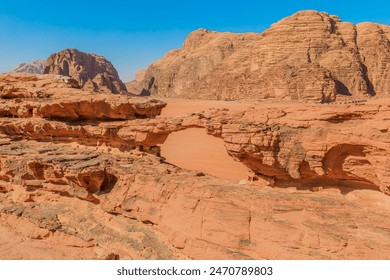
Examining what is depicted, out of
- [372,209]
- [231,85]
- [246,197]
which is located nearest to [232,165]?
[246,197]

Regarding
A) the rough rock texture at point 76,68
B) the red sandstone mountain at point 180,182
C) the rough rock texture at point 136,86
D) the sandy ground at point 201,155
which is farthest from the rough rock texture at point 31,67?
the red sandstone mountain at point 180,182

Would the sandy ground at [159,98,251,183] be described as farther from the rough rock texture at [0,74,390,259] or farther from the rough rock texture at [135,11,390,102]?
the rough rock texture at [135,11,390,102]

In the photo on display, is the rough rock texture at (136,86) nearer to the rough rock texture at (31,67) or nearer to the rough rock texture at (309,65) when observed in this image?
the rough rock texture at (309,65)

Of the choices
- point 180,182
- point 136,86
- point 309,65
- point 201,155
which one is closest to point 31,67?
point 136,86

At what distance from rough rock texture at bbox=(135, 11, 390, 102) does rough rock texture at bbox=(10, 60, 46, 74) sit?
100 metres

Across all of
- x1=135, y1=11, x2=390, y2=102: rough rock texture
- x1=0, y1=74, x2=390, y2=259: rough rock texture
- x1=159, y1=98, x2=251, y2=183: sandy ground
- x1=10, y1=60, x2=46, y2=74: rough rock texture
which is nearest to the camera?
x1=0, y1=74, x2=390, y2=259: rough rock texture

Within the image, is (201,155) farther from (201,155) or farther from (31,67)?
(31,67)

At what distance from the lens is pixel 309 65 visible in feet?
117

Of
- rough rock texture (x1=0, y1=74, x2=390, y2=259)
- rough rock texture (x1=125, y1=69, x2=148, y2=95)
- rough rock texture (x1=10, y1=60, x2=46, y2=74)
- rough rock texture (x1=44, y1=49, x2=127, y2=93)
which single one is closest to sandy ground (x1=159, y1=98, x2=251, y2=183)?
rough rock texture (x1=0, y1=74, x2=390, y2=259)

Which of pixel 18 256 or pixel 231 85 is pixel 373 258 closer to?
pixel 18 256

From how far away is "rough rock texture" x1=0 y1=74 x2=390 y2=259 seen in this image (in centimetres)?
536

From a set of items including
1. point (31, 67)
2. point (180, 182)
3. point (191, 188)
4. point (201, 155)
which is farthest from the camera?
point (31, 67)

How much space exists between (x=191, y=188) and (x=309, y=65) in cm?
3381

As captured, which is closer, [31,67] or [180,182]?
[180,182]
